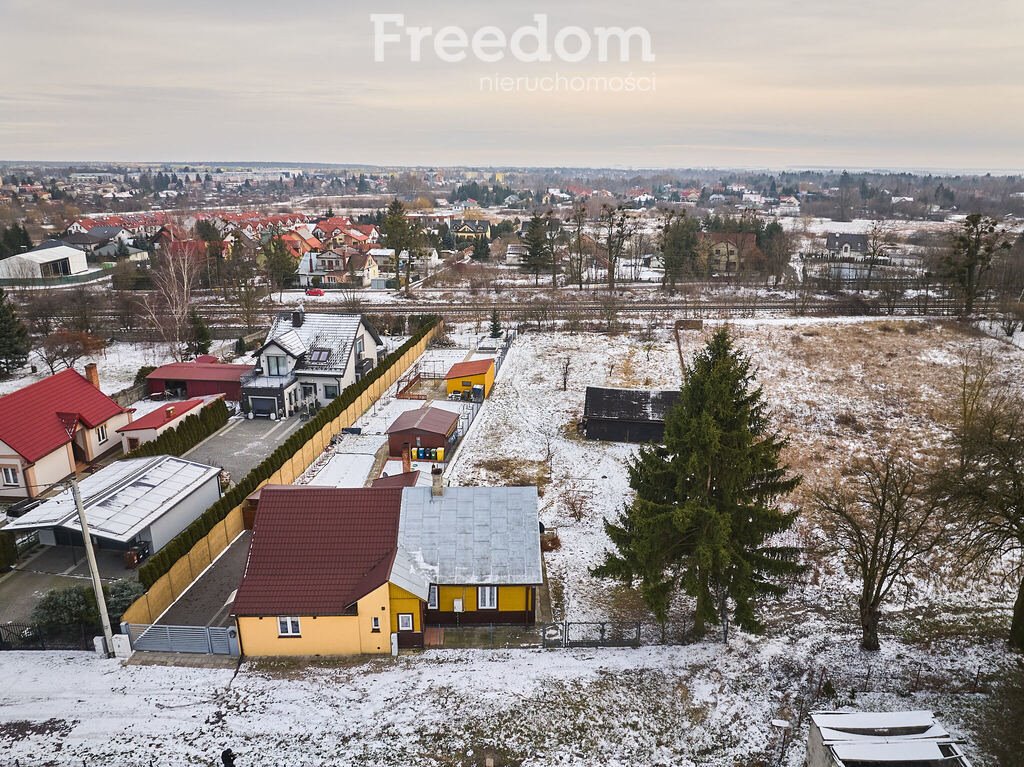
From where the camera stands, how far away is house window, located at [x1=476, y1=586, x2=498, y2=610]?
21.4 metres

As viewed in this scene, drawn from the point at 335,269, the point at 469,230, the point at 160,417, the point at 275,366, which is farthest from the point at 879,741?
the point at 469,230

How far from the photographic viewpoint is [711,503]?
62.8 feet

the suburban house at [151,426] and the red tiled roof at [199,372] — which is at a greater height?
the red tiled roof at [199,372]

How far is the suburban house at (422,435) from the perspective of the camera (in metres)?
34.3

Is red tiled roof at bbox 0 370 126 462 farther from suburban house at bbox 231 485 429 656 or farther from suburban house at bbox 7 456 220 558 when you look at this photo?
suburban house at bbox 231 485 429 656

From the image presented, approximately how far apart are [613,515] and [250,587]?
48.2 feet

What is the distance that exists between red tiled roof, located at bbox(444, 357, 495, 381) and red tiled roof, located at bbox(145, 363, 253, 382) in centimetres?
1267

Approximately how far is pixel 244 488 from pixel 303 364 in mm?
15714

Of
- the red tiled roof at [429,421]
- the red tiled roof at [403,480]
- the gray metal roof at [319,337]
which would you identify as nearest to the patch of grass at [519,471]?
the red tiled roof at [429,421]

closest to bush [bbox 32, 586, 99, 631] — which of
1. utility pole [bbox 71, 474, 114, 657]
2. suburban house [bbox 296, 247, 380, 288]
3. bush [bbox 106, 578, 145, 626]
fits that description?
bush [bbox 106, 578, 145, 626]

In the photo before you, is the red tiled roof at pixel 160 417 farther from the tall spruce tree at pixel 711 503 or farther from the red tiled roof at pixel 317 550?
the tall spruce tree at pixel 711 503

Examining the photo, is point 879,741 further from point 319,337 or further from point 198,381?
point 198,381

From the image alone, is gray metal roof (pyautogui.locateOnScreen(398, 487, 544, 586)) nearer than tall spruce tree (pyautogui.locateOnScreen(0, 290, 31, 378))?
Yes

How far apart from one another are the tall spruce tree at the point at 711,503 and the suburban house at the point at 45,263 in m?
83.0
